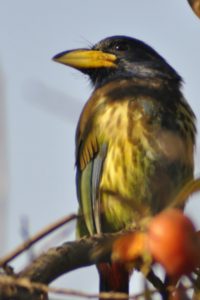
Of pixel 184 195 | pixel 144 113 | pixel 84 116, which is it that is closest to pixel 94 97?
pixel 84 116

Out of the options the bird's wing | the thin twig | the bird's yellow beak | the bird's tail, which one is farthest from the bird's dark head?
the thin twig

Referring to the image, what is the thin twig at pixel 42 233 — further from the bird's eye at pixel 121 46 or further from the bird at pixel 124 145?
the bird's eye at pixel 121 46

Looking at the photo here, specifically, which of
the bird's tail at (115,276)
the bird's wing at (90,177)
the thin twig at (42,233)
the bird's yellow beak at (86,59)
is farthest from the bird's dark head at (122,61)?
the thin twig at (42,233)

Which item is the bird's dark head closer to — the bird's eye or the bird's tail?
the bird's eye

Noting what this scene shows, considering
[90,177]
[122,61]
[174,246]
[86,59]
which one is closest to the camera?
[174,246]

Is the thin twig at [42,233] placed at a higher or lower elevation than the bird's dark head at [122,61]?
higher

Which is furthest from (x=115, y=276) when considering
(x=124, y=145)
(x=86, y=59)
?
(x=86, y=59)

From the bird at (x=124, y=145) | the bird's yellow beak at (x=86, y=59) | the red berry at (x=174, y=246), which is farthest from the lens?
the bird's yellow beak at (x=86, y=59)

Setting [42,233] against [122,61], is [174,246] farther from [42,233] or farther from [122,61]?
[122,61]
